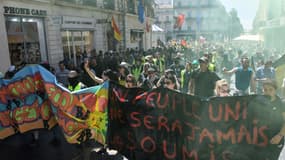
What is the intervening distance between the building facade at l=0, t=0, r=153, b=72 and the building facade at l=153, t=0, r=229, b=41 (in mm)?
62282

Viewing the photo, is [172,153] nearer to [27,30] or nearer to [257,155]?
[257,155]

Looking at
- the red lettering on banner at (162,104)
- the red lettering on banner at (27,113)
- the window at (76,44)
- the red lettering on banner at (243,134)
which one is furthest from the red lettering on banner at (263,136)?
the window at (76,44)

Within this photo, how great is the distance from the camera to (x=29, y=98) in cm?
507

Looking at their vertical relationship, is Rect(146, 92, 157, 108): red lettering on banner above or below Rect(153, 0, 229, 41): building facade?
below

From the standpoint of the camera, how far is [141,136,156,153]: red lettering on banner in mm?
3980

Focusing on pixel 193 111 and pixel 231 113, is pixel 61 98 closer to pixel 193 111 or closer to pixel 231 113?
pixel 193 111

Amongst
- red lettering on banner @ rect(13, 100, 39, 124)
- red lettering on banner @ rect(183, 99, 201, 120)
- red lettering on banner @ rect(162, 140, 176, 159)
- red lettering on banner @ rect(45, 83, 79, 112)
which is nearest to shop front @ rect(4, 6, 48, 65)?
red lettering on banner @ rect(13, 100, 39, 124)

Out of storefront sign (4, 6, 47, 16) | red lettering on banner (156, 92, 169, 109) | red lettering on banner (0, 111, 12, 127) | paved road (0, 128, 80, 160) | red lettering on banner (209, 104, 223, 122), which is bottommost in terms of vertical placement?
paved road (0, 128, 80, 160)

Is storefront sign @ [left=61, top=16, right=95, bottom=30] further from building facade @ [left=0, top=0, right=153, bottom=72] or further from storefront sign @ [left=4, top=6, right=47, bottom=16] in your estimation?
storefront sign @ [left=4, top=6, right=47, bottom=16]

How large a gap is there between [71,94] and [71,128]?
510 millimetres

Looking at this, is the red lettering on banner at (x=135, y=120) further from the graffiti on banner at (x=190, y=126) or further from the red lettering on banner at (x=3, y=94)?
the red lettering on banner at (x=3, y=94)

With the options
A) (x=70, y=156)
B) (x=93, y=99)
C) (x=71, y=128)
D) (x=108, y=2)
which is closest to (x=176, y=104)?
(x=93, y=99)

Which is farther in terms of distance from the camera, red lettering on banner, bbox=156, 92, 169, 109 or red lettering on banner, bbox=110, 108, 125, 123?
red lettering on banner, bbox=110, 108, 125, 123

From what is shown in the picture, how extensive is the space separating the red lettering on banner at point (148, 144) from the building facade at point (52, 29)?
815cm
